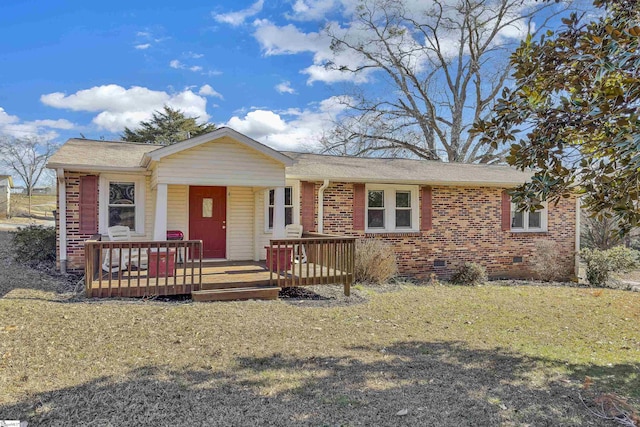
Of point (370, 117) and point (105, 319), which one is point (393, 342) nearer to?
point (105, 319)

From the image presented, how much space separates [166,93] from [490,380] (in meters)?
35.1

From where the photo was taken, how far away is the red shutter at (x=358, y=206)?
39.3 feet

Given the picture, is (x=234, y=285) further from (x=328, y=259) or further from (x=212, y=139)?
(x=212, y=139)

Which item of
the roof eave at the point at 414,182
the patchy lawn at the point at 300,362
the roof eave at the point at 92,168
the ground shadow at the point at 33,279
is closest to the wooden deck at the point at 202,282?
the patchy lawn at the point at 300,362

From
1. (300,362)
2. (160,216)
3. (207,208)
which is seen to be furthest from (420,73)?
(300,362)

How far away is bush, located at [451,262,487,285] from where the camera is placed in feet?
39.9

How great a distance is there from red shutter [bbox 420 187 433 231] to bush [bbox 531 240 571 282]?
3.99 meters

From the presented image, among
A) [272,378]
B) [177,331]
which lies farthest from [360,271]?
[272,378]

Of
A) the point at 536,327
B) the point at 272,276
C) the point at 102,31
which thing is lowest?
the point at 536,327

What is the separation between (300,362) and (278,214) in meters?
→ 5.66

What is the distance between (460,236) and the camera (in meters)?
13.1

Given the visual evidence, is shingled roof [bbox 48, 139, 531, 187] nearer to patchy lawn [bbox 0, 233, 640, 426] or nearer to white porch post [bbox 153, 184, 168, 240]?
white porch post [bbox 153, 184, 168, 240]

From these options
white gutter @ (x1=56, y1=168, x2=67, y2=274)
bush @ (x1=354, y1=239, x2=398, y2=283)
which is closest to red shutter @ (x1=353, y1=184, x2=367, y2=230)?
bush @ (x1=354, y1=239, x2=398, y2=283)

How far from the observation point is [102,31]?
13648mm
